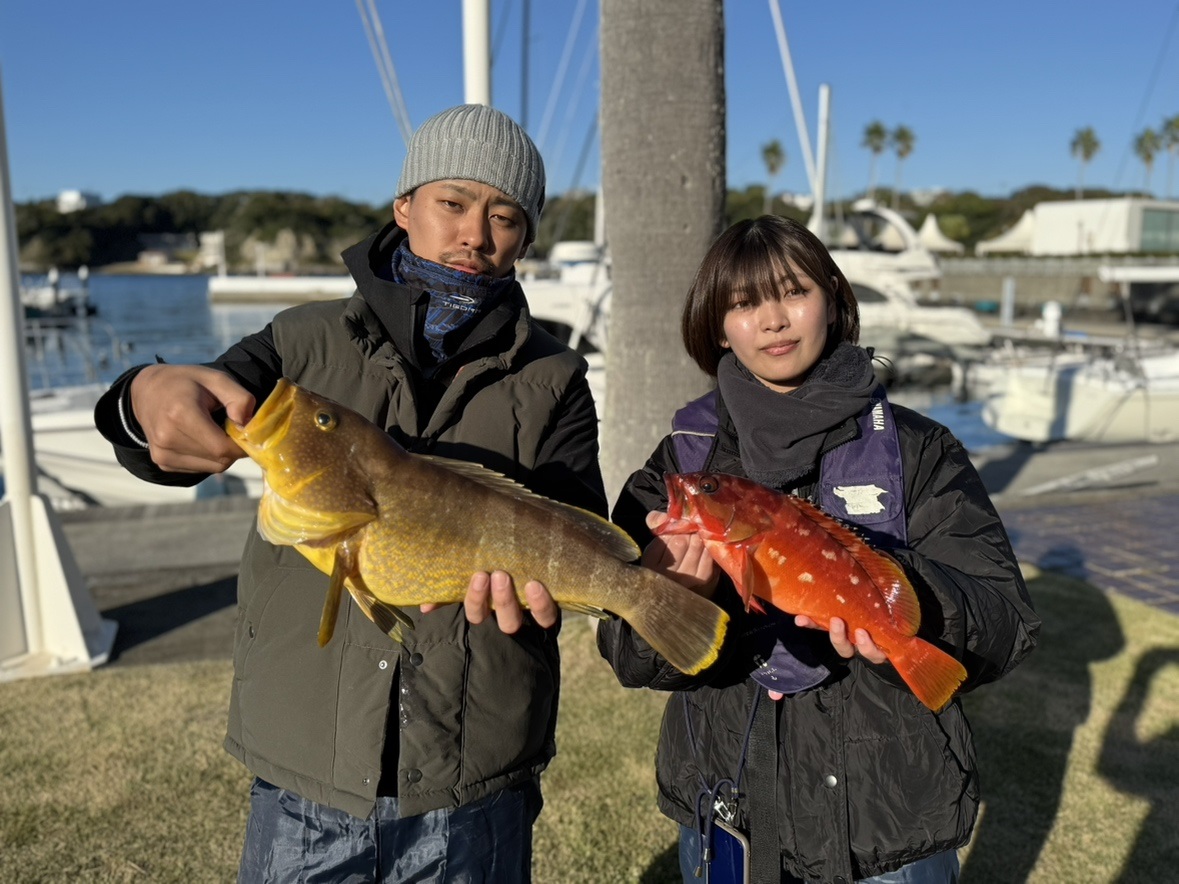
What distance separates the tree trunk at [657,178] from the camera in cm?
533

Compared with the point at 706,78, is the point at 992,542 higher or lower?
lower

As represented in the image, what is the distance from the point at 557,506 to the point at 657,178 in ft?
12.5

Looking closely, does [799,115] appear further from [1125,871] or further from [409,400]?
[409,400]

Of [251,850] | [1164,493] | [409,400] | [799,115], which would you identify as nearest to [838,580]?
[409,400]

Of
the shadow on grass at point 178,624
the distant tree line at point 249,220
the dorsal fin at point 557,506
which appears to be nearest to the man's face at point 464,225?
the dorsal fin at point 557,506

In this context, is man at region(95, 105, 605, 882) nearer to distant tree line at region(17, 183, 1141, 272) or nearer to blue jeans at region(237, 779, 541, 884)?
blue jeans at region(237, 779, 541, 884)

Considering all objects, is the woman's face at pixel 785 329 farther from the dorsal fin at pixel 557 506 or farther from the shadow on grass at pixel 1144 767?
the shadow on grass at pixel 1144 767

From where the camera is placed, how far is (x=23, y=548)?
5.82 meters

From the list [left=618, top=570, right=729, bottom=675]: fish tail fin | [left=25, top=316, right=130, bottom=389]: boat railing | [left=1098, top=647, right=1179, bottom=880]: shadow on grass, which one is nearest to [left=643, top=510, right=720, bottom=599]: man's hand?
[left=618, top=570, right=729, bottom=675]: fish tail fin

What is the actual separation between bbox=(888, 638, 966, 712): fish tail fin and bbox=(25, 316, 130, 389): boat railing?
6.31m

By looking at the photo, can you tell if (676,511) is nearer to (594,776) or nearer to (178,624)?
(594,776)

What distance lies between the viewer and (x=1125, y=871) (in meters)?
3.96

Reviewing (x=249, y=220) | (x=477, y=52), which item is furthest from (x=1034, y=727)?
(x=249, y=220)

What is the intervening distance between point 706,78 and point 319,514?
4317mm
